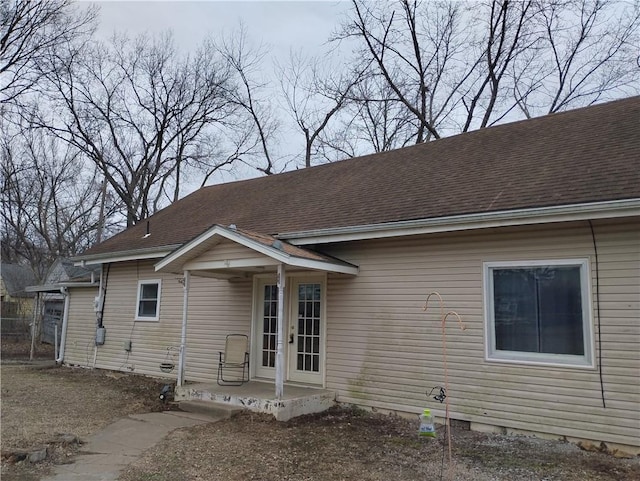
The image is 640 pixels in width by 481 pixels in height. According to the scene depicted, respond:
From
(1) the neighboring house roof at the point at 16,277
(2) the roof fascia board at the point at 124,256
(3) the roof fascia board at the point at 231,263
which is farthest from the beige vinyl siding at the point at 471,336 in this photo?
(1) the neighboring house roof at the point at 16,277

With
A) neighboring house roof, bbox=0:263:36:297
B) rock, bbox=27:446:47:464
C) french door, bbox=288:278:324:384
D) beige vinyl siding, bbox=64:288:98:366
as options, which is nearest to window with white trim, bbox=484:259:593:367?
french door, bbox=288:278:324:384

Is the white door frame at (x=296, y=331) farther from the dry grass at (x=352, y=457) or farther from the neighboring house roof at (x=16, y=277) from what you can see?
the neighboring house roof at (x=16, y=277)

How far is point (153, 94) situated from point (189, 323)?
56.0 ft

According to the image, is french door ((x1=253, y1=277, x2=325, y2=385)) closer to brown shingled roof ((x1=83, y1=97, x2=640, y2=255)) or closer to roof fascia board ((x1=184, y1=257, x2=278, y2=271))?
brown shingled roof ((x1=83, y1=97, x2=640, y2=255))

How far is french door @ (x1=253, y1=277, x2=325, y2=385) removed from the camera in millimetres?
8219

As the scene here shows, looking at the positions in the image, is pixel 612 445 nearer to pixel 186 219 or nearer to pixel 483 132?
pixel 483 132

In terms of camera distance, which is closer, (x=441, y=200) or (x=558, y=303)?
(x=558, y=303)

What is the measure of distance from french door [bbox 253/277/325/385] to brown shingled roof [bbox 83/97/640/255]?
1131mm

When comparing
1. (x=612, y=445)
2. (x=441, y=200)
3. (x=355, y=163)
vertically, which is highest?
(x=355, y=163)

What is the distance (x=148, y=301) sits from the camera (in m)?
11.2

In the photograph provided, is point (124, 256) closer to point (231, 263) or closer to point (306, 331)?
point (231, 263)

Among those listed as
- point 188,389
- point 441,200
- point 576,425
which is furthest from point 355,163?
point 576,425

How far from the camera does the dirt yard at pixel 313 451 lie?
15.2ft

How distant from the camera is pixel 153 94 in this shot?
77.1ft
